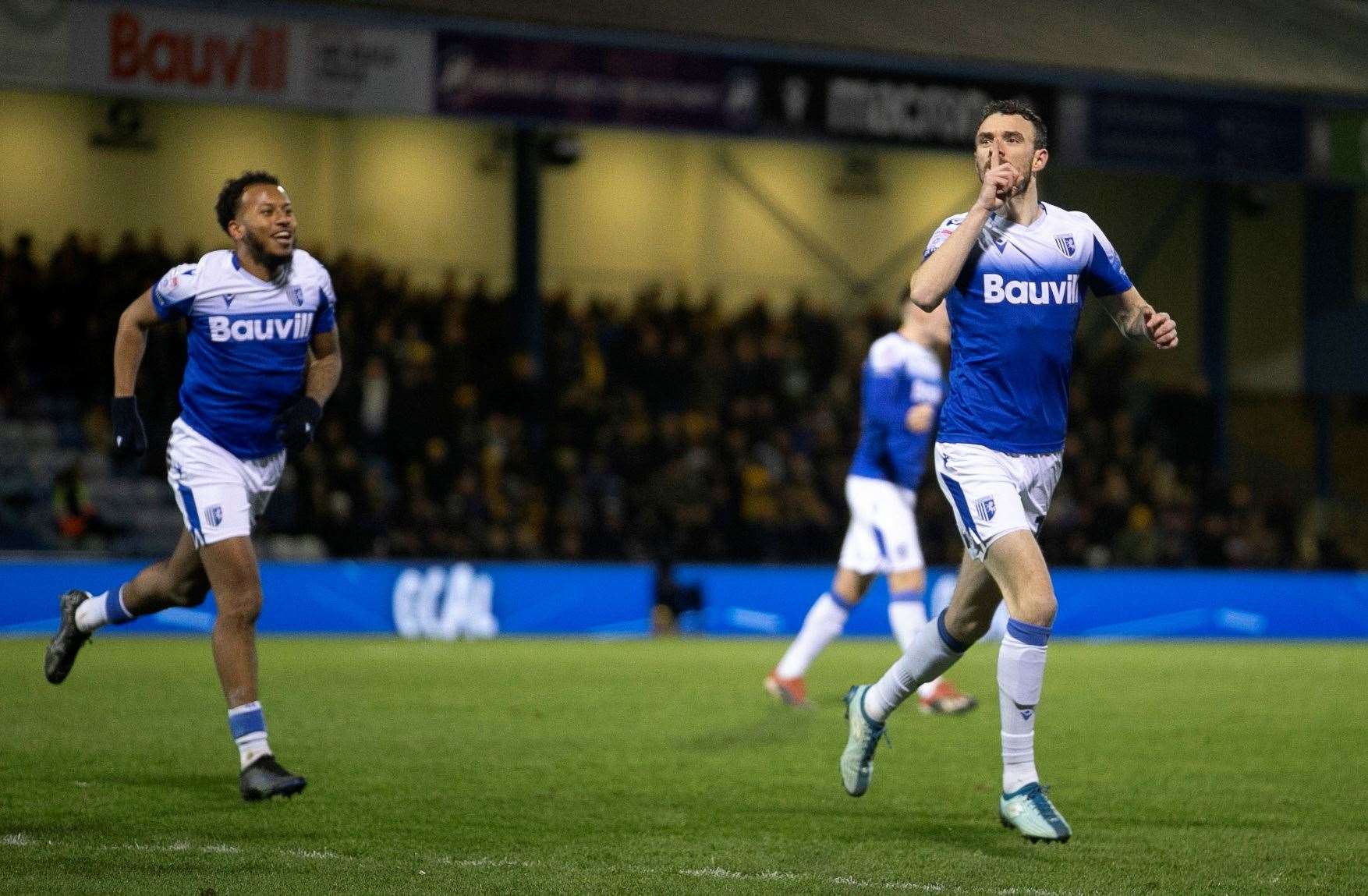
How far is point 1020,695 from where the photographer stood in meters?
6.41

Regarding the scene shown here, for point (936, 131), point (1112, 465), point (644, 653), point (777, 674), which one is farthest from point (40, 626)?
point (1112, 465)

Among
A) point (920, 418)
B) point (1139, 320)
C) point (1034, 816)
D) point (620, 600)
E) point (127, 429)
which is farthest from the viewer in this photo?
point (620, 600)

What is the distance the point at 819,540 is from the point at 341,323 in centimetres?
592

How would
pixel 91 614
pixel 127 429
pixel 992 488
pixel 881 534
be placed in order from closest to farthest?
pixel 992 488, pixel 127 429, pixel 91 614, pixel 881 534

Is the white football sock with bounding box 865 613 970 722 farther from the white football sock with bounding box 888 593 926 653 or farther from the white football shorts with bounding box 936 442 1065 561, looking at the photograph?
the white football sock with bounding box 888 593 926 653

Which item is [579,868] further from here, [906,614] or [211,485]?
[906,614]

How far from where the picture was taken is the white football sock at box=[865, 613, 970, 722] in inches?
273

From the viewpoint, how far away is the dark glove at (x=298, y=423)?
7629mm

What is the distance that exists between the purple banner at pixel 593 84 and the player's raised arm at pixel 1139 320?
1478cm

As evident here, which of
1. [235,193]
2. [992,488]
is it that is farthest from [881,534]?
[235,193]

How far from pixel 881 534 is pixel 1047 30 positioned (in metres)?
16.4

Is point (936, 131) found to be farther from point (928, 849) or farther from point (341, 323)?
point (928, 849)

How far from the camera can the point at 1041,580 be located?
21.0 feet

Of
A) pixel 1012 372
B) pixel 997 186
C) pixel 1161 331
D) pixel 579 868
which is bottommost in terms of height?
pixel 579 868
